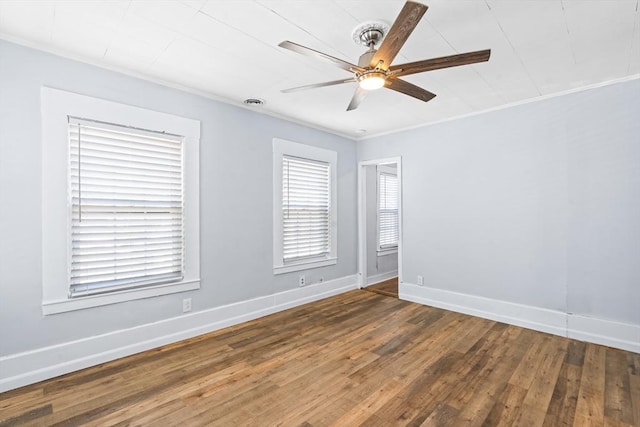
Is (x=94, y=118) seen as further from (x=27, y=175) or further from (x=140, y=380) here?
(x=140, y=380)

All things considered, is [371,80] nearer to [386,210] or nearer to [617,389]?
[617,389]

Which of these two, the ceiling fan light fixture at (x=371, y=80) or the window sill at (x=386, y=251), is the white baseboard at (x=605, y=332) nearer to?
the window sill at (x=386, y=251)

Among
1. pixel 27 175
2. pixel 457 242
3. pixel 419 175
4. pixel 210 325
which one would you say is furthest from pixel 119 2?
pixel 457 242

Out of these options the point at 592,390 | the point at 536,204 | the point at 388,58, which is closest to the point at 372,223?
the point at 536,204

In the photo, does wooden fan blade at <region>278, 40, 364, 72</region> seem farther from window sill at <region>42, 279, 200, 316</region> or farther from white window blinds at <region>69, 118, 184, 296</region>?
window sill at <region>42, 279, 200, 316</region>

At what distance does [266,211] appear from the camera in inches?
153

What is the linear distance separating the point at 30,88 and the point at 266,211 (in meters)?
2.38

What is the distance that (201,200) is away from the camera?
3279 millimetres

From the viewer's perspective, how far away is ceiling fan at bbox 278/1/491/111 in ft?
5.21

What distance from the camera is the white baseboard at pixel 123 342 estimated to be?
229 cm

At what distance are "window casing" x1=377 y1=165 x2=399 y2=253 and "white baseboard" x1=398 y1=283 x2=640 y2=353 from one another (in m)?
1.38

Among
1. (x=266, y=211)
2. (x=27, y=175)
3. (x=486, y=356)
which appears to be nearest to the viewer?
(x=27, y=175)

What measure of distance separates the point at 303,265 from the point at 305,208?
2.69 ft

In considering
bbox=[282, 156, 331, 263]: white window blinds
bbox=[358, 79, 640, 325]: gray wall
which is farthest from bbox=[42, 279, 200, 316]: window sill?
bbox=[358, 79, 640, 325]: gray wall
